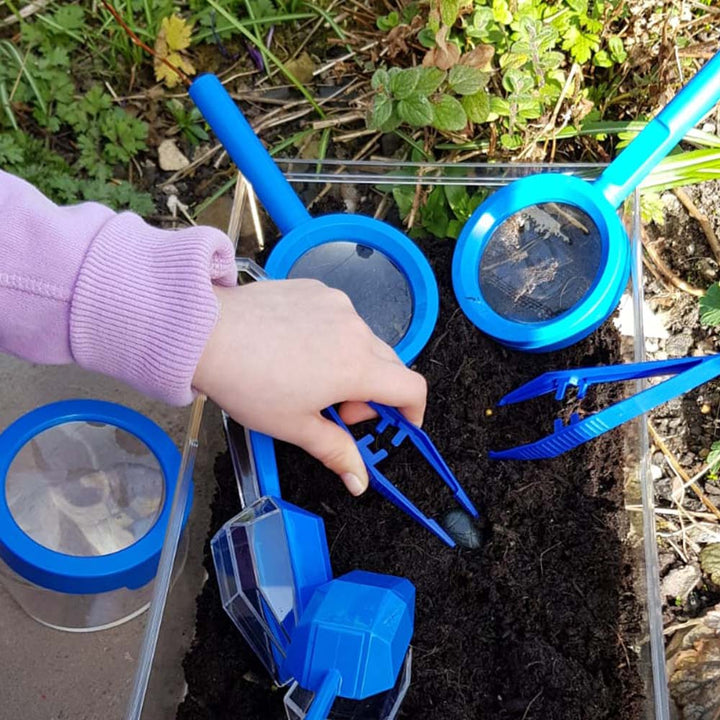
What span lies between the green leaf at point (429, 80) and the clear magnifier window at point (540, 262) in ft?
0.68

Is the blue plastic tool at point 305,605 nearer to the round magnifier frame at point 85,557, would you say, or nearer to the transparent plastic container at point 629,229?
the round magnifier frame at point 85,557

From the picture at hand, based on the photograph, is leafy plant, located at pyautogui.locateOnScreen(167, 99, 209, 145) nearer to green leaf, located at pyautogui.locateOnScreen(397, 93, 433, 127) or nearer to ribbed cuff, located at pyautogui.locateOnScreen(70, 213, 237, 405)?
green leaf, located at pyautogui.locateOnScreen(397, 93, 433, 127)

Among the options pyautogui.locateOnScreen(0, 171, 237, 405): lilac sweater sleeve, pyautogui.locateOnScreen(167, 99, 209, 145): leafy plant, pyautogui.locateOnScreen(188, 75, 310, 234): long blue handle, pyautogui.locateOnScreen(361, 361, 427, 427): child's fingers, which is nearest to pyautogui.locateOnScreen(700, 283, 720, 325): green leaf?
pyautogui.locateOnScreen(361, 361, 427, 427): child's fingers

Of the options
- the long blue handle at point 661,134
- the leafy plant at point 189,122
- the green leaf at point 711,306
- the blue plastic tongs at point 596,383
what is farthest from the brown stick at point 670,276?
the leafy plant at point 189,122

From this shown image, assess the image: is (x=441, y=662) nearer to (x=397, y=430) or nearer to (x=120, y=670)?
(x=397, y=430)

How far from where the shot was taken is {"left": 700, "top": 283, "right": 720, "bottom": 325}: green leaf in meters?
1.15

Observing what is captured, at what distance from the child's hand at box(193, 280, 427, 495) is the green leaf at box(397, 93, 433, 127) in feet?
1.11

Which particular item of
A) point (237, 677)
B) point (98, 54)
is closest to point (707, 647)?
point (237, 677)

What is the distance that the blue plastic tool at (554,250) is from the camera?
108cm

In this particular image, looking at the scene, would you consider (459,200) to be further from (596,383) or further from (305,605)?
(305,605)

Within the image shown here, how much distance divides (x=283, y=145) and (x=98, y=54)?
386 millimetres

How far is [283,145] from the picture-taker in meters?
1.33

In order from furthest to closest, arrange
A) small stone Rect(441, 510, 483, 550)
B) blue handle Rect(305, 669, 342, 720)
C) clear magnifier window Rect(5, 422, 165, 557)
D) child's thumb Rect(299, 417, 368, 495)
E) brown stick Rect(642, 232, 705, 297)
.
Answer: brown stick Rect(642, 232, 705, 297) < clear magnifier window Rect(5, 422, 165, 557) < small stone Rect(441, 510, 483, 550) < child's thumb Rect(299, 417, 368, 495) < blue handle Rect(305, 669, 342, 720)

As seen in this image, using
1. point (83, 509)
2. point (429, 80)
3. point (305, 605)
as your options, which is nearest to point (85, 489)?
point (83, 509)
